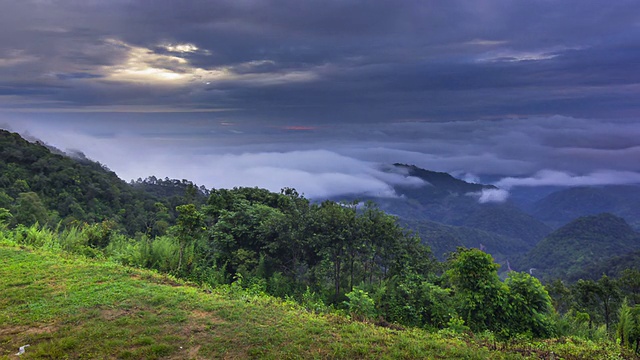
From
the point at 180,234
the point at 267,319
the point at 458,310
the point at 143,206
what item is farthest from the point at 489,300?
the point at 143,206

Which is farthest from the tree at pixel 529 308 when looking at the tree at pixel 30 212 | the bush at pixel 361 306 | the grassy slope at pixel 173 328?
the tree at pixel 30 212

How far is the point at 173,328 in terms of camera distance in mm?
6238

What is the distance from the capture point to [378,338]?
6.31m

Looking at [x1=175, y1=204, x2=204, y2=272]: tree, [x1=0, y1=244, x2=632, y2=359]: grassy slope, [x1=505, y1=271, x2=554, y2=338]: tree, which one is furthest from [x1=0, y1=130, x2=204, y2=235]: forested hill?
[x1=505, y1=271, x2=554, y2=338]: tree

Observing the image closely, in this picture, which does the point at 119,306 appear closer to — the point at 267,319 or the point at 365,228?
the point at 267,319

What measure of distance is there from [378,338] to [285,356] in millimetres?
1780

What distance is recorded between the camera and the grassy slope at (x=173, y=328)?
5566 millimetres

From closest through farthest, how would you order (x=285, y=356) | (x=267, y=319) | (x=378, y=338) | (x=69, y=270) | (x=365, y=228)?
(x=285, y=356) → (x=378, y=338) → (x=267, y=319) → (x=69, y=270) → (x=365, y=228)

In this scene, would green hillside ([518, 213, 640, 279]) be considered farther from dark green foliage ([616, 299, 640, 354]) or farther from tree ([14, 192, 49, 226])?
tree ([14, 192, 49, 226])

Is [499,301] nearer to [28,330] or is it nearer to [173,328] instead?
[173,328]

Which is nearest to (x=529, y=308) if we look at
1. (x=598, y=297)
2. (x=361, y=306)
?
(x=361, y=306)

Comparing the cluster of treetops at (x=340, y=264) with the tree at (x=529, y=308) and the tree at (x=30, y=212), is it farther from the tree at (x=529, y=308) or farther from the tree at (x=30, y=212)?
the tree at (x=30, y=212)

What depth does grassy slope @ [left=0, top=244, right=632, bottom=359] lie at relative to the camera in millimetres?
5566

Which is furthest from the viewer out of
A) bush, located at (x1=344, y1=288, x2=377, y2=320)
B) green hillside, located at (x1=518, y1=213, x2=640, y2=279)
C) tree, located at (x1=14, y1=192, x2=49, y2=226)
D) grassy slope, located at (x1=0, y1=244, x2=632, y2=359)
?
green hillside, located at (x1=518, y1=213, x2=640, y2=279)
